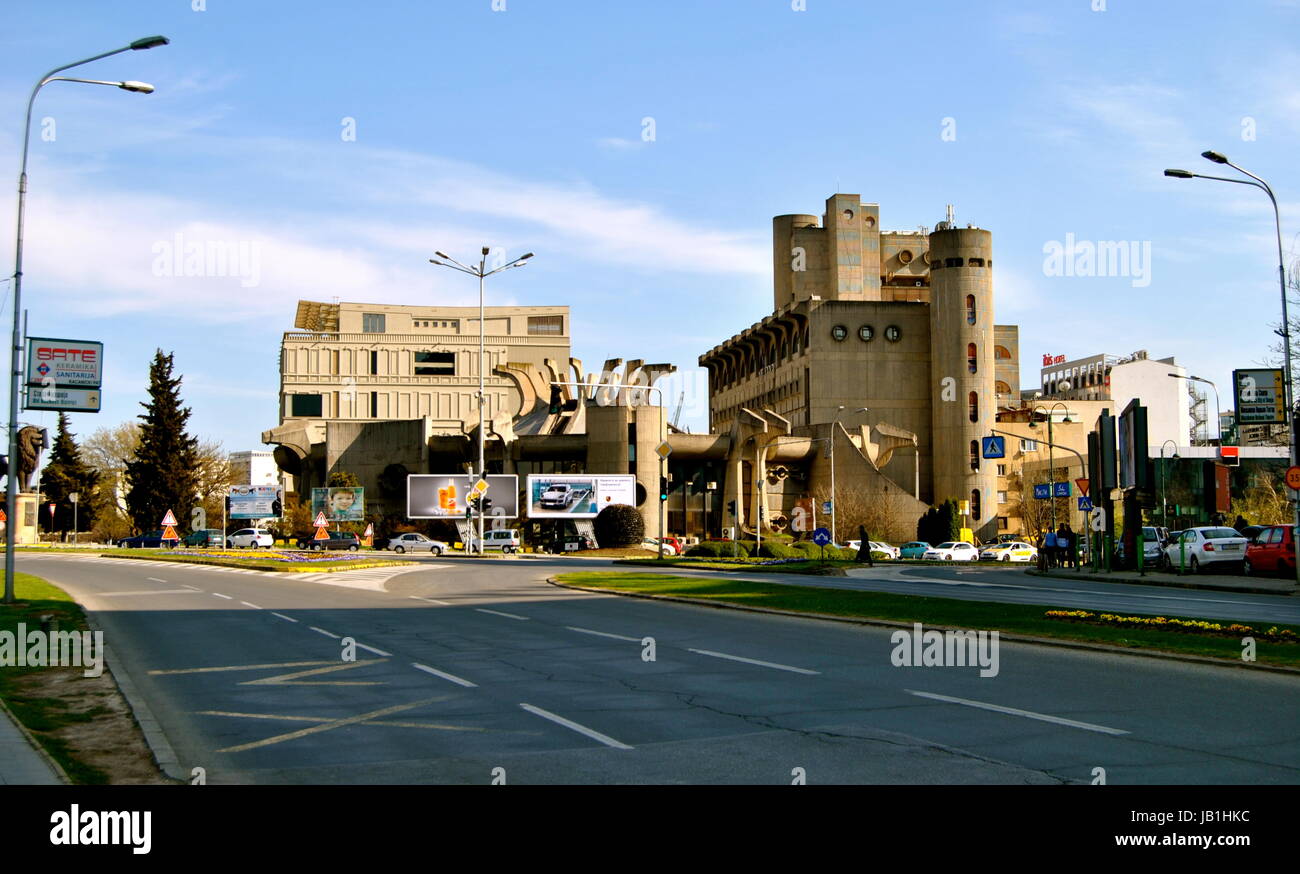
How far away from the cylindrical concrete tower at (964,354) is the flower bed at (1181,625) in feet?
293

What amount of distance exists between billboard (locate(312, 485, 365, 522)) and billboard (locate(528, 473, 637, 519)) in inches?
620

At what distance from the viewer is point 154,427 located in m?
91.4

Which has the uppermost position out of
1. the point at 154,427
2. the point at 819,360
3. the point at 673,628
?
the point at 819,360

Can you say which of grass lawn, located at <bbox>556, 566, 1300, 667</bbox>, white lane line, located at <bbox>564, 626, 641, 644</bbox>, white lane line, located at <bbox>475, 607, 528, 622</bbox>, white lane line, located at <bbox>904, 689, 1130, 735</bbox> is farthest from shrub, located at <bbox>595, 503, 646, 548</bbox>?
white lane line, located at <bbox>904, 689, 1130, 735</bbox>

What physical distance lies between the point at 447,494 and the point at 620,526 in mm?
13734

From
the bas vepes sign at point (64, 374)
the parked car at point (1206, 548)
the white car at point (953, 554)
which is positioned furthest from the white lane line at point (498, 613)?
the white car at point (953, 554)

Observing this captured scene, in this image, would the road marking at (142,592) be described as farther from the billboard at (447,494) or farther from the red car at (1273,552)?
the billboard at (447,494)

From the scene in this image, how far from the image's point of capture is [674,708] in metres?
11.5
